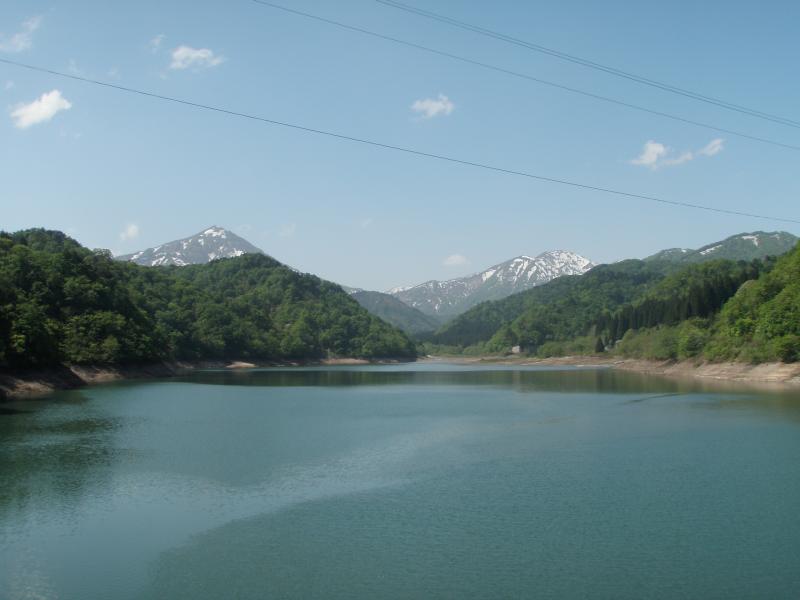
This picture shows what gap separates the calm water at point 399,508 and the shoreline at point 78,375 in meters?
15.0

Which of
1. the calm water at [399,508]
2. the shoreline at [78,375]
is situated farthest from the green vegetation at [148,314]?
the calm water at [399,508]

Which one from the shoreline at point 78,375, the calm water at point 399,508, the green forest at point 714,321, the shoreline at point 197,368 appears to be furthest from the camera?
the green forest at point 714,321

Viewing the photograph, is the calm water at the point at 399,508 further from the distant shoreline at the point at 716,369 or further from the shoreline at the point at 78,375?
the distant shoreline at the point at 716,369

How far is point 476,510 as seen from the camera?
65.6 feet

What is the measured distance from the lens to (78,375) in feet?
233

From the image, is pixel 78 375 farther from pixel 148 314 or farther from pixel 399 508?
pixel 399 508

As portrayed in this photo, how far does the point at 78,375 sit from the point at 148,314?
38.7 m

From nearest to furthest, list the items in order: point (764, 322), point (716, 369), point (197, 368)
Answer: point (764, 322), point (716, 369), point (197, 368)

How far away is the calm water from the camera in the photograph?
1448 centimetres

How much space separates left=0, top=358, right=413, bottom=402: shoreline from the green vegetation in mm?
1074

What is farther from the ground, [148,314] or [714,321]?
[148,314]

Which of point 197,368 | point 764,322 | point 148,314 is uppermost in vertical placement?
point 148,314

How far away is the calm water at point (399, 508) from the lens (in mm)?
14477

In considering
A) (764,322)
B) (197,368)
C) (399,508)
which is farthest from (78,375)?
(764,322)
